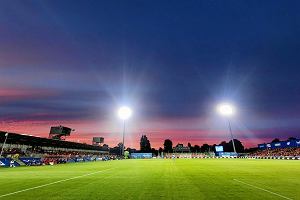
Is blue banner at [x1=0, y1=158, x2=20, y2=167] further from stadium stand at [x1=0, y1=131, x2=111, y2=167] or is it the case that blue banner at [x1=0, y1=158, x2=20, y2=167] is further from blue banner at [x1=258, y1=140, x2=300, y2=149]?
blue banner at [x1=258, y1=140, x2=300, y2=149]

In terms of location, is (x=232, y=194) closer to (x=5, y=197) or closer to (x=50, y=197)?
(x=50, y=197)

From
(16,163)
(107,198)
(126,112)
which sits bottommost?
(107,198)

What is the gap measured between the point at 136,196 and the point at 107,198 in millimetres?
1331

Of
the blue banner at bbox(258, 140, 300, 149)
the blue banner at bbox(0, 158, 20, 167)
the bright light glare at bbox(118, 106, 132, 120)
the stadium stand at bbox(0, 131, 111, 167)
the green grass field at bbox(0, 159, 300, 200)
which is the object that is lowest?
the green grass field at bbox(0, 159, 300, 200)

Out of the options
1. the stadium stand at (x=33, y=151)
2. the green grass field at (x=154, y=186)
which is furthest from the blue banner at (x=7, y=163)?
the green grass field at (x=154, y=186)

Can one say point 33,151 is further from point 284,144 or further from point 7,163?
point 284,144

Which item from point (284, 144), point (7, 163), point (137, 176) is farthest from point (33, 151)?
point (284, 144)

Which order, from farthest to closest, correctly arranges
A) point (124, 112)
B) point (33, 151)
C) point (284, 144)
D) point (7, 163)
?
point (284, 144), point (124, 112), point (33, 151), point (7, 163)

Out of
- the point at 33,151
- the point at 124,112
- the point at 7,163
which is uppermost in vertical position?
the point at 124,112

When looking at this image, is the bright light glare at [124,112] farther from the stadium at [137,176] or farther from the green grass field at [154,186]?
the green grass field at [154,186]

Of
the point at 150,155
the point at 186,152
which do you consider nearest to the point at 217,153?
the point at 186,152

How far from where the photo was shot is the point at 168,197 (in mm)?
12086

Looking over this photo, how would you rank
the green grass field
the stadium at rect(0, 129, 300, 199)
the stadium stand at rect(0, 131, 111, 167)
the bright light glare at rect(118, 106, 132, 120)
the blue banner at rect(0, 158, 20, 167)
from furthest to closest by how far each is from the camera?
the bright light glare at rect(118, 106, 132, 120), the stadium stand at rect(0, 131, 111, 167), the blue banner at rect(0, 158, 20, 167), the stadium at rect(0, 129, 300, 199), the green grass field

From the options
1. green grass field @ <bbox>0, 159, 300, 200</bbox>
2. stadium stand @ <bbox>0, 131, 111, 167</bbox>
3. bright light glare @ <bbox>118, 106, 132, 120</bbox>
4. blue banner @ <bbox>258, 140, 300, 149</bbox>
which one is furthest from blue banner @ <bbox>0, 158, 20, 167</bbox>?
blue banner @ <bbox>258, 140, 300, 149</bbox>
